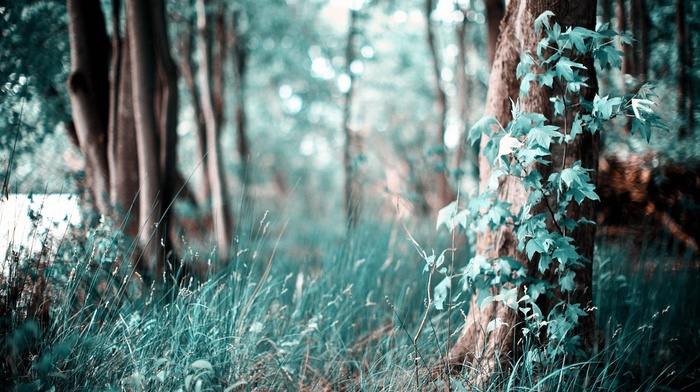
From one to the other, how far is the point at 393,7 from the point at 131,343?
22.2ft

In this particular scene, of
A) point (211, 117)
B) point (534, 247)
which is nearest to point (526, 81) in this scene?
point (534, 247)

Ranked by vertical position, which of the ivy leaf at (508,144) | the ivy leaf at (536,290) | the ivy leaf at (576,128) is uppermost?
the ivy leaf at (576,128)

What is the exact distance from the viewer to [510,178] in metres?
1.95

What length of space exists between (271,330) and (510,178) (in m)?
1.40

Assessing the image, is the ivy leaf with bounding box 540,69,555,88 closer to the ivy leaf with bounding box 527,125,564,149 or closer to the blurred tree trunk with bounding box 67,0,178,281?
the ivy leaf with bounding box 527,125,564,149

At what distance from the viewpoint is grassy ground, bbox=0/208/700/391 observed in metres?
1.59

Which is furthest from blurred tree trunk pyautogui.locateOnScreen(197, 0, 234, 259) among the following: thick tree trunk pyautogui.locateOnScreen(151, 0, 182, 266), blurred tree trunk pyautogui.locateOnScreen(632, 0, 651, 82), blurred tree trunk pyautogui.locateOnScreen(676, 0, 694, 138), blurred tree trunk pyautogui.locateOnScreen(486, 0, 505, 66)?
blurred tree trunk pyautogui.locateOnScreen(676, 0, 694, 138)

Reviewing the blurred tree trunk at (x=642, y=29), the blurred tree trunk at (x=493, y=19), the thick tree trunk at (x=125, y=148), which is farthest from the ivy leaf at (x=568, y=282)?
the blurred tree trunk at (x=642, y=29)

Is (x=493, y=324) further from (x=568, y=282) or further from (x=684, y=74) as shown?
(x=684, y=74)

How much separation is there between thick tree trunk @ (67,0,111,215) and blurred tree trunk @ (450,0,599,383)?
7.85 ft

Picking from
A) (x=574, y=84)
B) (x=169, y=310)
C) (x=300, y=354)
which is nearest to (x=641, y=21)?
(x=574, y=84)

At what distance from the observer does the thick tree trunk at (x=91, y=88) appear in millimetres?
2965

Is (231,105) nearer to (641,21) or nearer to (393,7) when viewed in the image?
(393,7)

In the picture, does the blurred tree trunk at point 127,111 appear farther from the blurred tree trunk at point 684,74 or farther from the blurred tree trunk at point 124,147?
the blurred tree trunk at point 684,74
